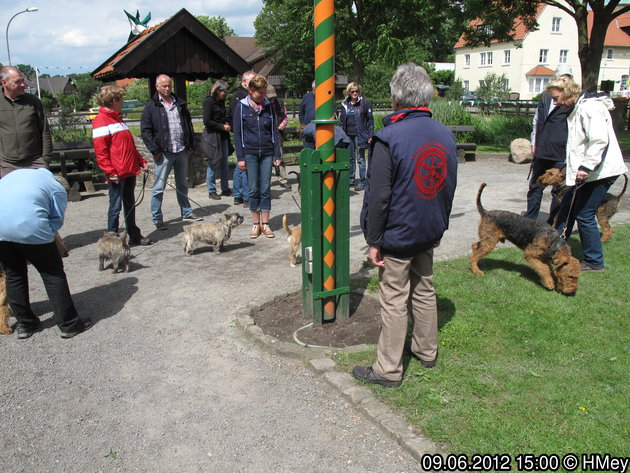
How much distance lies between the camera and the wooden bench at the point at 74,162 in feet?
34.5

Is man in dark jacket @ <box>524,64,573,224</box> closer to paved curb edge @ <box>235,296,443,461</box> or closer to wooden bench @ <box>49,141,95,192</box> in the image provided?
paved curb edge @ <box>235,296,443,461</box>

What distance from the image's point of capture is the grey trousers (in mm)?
3398

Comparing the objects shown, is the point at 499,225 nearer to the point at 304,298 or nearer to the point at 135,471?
the point at 304,298

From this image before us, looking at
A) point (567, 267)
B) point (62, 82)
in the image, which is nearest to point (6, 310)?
point (567, 267)

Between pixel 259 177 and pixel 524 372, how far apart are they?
4.56 m

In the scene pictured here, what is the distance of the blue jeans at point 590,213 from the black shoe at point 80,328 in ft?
17.1

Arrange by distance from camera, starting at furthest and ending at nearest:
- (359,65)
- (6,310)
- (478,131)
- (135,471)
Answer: (359,65) → (478,131) → (6,310) → (135,471)

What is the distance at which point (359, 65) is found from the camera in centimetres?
2742

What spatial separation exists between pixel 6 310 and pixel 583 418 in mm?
4723

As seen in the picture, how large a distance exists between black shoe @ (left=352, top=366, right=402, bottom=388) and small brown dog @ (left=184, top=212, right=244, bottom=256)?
3.55 meters

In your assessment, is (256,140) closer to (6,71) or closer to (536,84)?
(6,71)

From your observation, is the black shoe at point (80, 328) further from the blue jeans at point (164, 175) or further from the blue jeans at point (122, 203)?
the blue jeans at point (164, 175)

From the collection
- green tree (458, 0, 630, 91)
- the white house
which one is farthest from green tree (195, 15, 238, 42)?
green tree (458, 0, 630, 91)

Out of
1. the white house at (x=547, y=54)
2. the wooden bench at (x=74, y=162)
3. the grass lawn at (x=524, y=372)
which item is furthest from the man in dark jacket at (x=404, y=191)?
the white house at (x=547, y=54)
